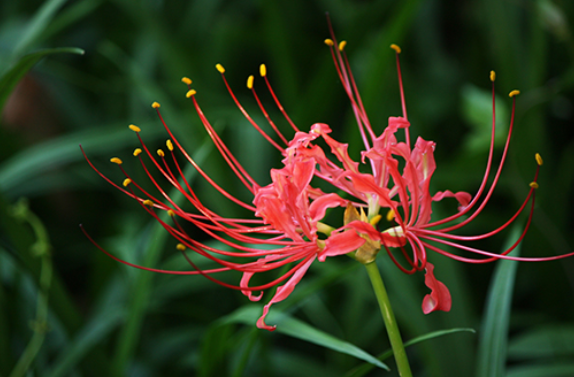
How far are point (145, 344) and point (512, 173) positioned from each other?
976 mm

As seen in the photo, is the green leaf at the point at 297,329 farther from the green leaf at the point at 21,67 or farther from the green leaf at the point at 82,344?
the green leaf at the point at 21,67

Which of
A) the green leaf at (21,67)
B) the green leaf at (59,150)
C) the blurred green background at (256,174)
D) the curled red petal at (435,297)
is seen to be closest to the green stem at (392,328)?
the curled red petal at (435,297)

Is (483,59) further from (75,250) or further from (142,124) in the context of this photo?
(75,250)

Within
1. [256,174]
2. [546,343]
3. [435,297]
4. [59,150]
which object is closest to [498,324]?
[435,297]

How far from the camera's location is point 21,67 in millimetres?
703

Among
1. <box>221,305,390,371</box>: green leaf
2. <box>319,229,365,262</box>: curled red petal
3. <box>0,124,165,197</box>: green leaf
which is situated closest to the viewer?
<box>319,229,365,262</box>: curled red petal

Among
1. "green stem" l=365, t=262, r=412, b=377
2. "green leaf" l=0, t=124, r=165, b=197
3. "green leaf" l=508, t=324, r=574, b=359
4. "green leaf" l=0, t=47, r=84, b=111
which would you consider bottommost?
"green leaf" l=508, t=324, r=574, b=359

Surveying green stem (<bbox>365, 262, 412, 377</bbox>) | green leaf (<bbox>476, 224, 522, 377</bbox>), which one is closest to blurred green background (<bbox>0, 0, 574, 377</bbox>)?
green leaf (<bbox>476, 224, 522, 377</bbox>)

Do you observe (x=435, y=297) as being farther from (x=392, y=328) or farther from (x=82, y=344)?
(x=82, y=344)

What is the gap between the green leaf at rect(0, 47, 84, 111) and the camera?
0.67 m

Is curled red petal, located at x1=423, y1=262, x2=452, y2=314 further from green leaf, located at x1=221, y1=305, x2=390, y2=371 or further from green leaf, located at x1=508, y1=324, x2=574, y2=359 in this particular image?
green leaf, located at x1=508, y1=324, x2=574, y2=359

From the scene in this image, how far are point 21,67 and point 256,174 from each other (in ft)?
2.33

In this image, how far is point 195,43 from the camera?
1791 millimetres

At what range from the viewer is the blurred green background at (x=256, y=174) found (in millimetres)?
912
